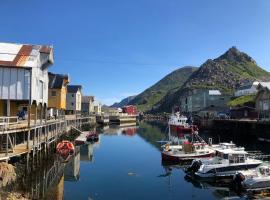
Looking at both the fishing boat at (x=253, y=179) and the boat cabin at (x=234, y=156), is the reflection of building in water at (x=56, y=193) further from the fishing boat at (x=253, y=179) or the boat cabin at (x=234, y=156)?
the boat cabin at (x=234, y=156)

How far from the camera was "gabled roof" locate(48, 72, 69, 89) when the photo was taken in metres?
73.9

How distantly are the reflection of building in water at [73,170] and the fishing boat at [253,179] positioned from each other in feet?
55.3

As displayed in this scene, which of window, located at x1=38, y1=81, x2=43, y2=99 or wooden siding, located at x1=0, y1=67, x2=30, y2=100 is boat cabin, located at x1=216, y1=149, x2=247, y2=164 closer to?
wooden siding, located at x1=0, y1=67, x2=30, y2=100

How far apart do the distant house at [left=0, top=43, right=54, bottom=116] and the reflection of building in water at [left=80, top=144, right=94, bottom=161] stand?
12176 mm

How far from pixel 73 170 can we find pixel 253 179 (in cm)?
2151

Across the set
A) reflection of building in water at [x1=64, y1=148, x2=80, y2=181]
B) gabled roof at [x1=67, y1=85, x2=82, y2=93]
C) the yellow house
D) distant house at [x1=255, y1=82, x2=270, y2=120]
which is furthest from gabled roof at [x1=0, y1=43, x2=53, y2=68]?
gabled roof at [x1=67, y1=85, x2=82, y2=93]

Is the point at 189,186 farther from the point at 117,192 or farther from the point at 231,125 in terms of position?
the point at 231,125

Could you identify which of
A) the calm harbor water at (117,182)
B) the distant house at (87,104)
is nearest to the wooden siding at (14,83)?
the calm harbor water at (117,182)

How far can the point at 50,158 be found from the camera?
47.7 m

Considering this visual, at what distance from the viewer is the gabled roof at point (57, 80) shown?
73.9 metres

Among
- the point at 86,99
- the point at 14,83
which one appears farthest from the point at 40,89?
the point at 86,99

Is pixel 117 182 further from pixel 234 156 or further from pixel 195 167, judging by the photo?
pixel 234 156

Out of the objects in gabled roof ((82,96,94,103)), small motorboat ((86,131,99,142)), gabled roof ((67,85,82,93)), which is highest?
gabled roof ((67,85,82,93))

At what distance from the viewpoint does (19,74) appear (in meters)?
41.2
